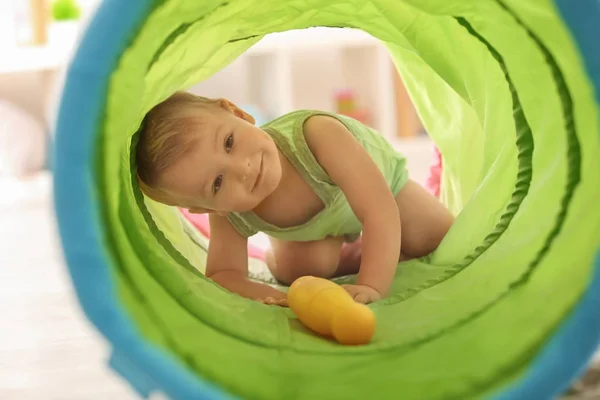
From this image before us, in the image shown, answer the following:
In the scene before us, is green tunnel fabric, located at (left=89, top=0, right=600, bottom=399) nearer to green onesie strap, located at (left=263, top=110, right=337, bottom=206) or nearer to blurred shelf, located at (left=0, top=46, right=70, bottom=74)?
green onesie strap, located at (left=263, top=110, right=337, bottom=206)

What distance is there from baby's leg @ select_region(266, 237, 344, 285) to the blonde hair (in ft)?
0.86

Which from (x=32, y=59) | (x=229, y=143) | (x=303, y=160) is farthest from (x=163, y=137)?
(x=32, y=59)

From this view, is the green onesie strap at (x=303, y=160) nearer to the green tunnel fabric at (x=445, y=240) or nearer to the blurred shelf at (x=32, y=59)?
the green tunnel fabric at (x=445, y=240)

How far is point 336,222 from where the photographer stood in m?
1.03

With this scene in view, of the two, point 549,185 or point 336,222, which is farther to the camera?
point 336,222

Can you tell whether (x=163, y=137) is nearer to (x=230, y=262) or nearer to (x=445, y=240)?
(x=230, y=262)

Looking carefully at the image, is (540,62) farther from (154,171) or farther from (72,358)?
(72,358)

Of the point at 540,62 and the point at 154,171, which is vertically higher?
the point at 540,62

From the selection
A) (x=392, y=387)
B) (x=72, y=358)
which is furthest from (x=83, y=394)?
(x=392, y=387)

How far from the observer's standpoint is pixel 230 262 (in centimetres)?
104

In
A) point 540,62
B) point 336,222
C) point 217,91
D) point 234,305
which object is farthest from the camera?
point 217,91

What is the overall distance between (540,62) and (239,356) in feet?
1.43

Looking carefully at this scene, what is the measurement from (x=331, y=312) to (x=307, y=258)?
1.04 feet

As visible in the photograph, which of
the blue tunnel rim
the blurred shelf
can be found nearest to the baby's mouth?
the blue tunnel rim
